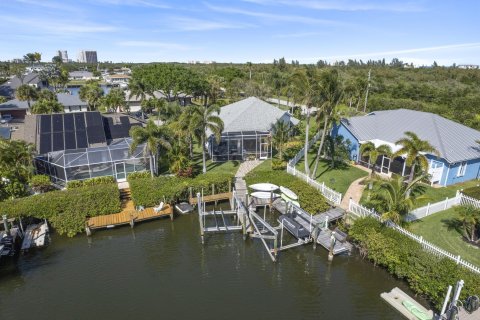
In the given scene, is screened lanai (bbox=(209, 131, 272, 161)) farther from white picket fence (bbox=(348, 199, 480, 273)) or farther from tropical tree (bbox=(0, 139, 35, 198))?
tropical tree (bbox=(0, 139, 35, 198))

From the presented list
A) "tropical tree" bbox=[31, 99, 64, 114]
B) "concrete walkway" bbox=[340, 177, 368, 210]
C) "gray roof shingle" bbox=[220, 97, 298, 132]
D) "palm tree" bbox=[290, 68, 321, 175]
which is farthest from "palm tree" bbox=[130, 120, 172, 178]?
"tropical tree" bbox=[31, 99, 64, 114]

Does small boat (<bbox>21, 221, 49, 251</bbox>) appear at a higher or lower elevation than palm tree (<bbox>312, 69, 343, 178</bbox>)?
lower

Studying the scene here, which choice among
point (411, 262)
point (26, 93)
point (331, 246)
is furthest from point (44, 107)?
point (411, 262)

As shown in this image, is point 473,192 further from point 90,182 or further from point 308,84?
point 90,182

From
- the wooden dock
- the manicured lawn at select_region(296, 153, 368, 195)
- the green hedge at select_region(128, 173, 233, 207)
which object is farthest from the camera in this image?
the manicured lawn at select_region(296, 153, 368, 195)

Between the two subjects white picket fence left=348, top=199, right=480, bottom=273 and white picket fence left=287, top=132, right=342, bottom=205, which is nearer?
white picket fence left=348, top=199, right=480, bottom=273

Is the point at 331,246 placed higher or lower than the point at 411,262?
lower

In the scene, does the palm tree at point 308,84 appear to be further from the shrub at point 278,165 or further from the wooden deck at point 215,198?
the wooden deck at point 215,198
